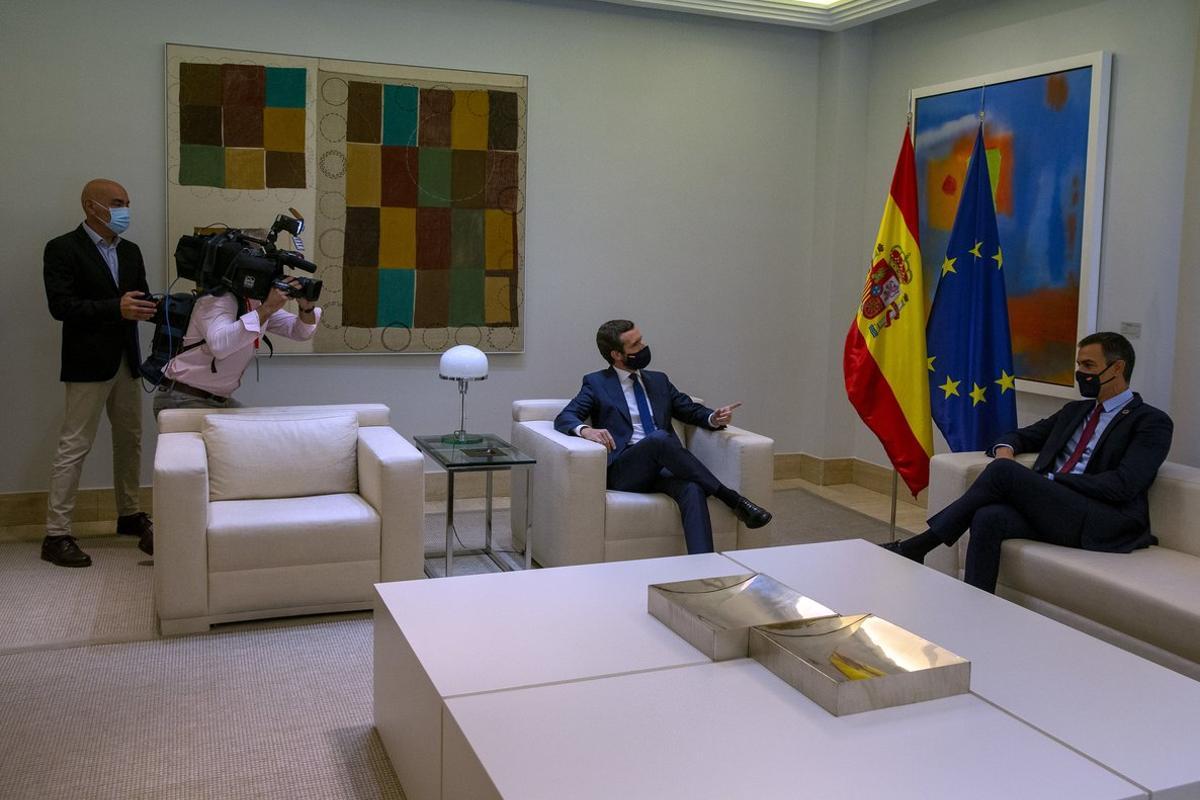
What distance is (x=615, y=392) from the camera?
5066 mm

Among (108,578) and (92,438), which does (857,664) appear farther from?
(92,438)

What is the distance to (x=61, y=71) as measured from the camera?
522 cm

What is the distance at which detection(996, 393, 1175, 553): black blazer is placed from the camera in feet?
13.1

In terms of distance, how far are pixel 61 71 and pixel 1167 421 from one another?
4983mm

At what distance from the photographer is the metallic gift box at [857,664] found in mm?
2453

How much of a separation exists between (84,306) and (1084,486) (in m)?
4.09

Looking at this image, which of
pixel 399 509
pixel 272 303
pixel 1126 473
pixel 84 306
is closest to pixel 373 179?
pixel 272 303

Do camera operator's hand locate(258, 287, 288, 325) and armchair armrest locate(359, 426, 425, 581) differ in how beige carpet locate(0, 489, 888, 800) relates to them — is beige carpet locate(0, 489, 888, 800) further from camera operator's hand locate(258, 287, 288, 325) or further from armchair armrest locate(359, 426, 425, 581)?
camera operator's hand locate(258, 287, 288, 325)

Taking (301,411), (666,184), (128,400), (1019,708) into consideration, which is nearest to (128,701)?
(301,411)

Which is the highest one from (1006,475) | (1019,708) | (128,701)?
(1006,475)

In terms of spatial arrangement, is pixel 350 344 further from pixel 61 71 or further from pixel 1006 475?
pixel 1006 475

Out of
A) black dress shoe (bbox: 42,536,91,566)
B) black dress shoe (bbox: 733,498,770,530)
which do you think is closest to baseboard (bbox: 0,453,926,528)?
black dress shoe (bbox: 42,536,91,566)

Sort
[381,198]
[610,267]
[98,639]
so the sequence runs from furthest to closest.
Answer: [610,267], [381,198], [98,639]

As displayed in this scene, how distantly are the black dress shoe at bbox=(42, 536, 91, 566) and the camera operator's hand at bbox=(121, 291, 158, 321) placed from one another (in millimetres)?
1015
